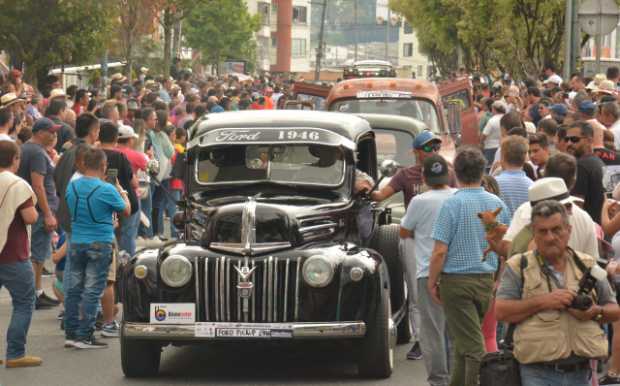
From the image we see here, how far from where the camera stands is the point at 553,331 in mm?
7426

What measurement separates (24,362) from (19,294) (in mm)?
551

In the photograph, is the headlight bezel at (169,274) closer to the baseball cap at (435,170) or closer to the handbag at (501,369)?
the baseball cap at (435,170)

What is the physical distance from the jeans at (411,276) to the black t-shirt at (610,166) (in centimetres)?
215

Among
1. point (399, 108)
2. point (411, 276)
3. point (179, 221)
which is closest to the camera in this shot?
point (411, 276)

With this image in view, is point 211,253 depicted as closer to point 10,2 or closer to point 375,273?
point 375,273

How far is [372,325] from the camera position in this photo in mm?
11125

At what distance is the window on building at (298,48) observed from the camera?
15575 cm

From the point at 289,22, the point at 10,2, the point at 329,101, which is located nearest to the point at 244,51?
the point at 289,22

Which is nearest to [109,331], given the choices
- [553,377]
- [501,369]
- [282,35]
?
[501,369]

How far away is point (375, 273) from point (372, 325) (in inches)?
14.9

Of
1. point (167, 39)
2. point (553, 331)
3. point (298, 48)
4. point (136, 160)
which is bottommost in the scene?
point (298, 48)

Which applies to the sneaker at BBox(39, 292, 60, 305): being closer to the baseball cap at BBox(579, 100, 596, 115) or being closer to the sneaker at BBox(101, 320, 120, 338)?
the sneaker at BBox(101, 320, 120, 338)

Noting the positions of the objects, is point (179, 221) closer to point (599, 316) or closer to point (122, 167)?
point (122, 167)

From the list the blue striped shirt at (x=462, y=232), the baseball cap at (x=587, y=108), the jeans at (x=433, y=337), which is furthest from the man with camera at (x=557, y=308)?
the baseball cap at (x=587, y=108)
